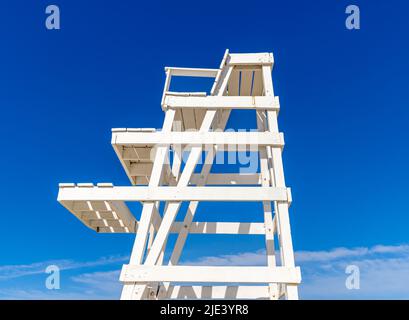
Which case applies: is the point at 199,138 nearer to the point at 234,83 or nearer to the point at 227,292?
the point at 234,83

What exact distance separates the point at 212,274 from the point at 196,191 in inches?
54.9

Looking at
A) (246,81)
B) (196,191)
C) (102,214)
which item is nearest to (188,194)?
(196,191)

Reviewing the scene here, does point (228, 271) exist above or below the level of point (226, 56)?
below

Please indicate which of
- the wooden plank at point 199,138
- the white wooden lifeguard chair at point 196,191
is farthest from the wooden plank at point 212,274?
the wooden plank at point 199,138

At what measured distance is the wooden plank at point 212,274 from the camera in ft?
17.9

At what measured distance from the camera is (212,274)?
5.49 meters

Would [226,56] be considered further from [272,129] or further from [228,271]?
[228,271]

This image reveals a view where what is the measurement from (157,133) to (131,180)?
2.81 metres

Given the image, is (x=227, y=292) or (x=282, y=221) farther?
(x=227, y=292)

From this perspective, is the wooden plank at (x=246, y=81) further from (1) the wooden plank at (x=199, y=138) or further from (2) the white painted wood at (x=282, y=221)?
(1) the wooden plank at (x=199, y=138)

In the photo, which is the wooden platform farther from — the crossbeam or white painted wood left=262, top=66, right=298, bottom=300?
white painted wood left=262, top=66, right=298, bottom=300

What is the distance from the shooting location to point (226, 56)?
7.36 m
